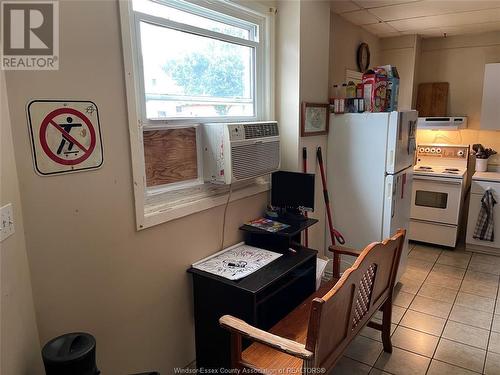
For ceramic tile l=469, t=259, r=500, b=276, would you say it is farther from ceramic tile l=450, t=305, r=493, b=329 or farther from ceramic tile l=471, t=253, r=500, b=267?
ceramic tile l=450, t=305, r=493, b=329

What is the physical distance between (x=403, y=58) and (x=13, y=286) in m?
4.42

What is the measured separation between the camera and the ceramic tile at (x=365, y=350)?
91.8 inches

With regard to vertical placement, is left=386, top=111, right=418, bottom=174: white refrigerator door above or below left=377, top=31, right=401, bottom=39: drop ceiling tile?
below

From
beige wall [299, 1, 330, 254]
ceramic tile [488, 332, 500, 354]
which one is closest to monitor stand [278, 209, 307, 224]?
beige wall [299, 1, 330, 254]

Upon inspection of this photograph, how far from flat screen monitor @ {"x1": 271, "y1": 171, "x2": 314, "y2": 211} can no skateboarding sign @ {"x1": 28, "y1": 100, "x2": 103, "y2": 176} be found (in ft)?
4.51

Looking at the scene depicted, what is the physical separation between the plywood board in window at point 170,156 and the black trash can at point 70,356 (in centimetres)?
85

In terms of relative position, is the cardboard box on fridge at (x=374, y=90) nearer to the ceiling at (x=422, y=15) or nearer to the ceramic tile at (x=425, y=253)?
the ceiling at (x=422, y=15)

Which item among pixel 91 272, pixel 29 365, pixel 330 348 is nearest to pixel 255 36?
pixel 91 272

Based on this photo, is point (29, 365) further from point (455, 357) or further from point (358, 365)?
point (455, 357)

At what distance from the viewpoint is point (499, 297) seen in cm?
306

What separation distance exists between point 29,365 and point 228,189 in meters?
1.40

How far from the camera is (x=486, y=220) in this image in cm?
378

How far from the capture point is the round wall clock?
12.4 feet

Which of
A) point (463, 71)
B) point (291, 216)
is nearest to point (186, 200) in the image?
point (291, 216)
